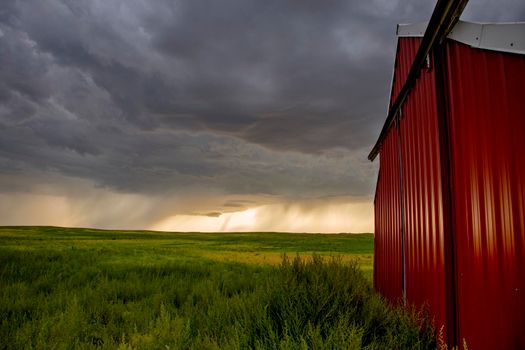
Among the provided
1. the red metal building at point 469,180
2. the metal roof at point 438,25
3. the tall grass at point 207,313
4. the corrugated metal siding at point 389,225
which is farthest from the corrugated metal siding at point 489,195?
the corrugated metal siding at point 389,225

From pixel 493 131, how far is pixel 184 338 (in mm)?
4339

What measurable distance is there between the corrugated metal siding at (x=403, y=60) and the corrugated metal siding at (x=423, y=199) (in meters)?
1.22

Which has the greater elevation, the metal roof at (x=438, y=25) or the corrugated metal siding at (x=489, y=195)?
the metal roof at (x=438, y=25)

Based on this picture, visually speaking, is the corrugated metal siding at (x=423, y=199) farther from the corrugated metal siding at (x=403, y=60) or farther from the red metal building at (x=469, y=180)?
the corrugated metal siding at (x=403, y=60)

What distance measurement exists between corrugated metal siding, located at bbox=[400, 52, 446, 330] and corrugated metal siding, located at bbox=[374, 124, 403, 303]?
0.81 meters

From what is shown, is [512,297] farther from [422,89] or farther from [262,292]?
[262,292]

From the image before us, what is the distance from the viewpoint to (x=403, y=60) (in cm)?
793

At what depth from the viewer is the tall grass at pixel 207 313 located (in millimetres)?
4488

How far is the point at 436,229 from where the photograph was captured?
190 inches

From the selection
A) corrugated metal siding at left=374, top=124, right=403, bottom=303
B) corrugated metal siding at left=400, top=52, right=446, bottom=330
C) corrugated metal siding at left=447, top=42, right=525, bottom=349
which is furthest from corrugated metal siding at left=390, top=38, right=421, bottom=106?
corrugated metal siding at left=447, top=42, right=525, bottom=349

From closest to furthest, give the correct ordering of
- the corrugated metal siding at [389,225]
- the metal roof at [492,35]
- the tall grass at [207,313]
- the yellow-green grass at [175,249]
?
the metal roof at [492,35]
the tall grass at [207,313]
the corrugated metal siding at [389,225]
the yellow-green grass at [175,249]

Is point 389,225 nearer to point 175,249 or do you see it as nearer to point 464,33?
point 464,33

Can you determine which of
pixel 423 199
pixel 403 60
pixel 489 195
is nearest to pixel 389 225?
pixel 423 199

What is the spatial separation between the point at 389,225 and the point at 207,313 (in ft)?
14.6
